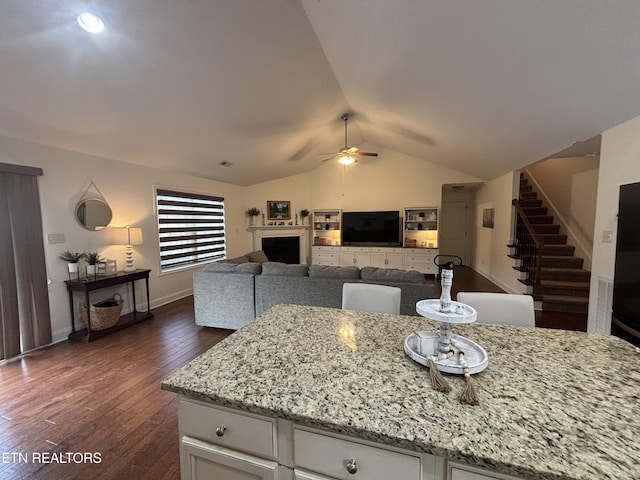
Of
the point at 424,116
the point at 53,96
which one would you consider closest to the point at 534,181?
the point at 424,116

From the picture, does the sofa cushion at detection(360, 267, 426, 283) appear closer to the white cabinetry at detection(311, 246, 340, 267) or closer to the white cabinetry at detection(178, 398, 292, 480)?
the white cabinetry at detection(178, 398, 292, 480)

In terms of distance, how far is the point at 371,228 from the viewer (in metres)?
7.32

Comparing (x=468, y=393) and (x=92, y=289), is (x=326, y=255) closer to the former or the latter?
(x=92, y=289)

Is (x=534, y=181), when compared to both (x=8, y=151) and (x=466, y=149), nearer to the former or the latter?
(x=466, y=149)

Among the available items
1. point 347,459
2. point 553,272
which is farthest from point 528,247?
point 347,459

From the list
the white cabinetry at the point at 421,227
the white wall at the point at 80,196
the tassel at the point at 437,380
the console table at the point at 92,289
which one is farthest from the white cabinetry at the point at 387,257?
the tassel at the point at 437,380

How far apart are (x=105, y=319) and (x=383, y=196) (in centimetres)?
620

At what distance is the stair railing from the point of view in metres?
4.41

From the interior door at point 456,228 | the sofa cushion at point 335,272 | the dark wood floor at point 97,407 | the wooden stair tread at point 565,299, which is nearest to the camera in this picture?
the dark wood floor at point 97,407

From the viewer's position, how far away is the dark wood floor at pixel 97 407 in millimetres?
1720

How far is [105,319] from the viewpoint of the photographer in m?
3.59

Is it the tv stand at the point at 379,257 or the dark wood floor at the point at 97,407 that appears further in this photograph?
the tv stand at the point at 379,257

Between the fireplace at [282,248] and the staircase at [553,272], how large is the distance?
194 inches

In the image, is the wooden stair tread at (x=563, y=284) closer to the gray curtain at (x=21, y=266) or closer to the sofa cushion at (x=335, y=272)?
the sofa cushion at (x=335, y=272)
